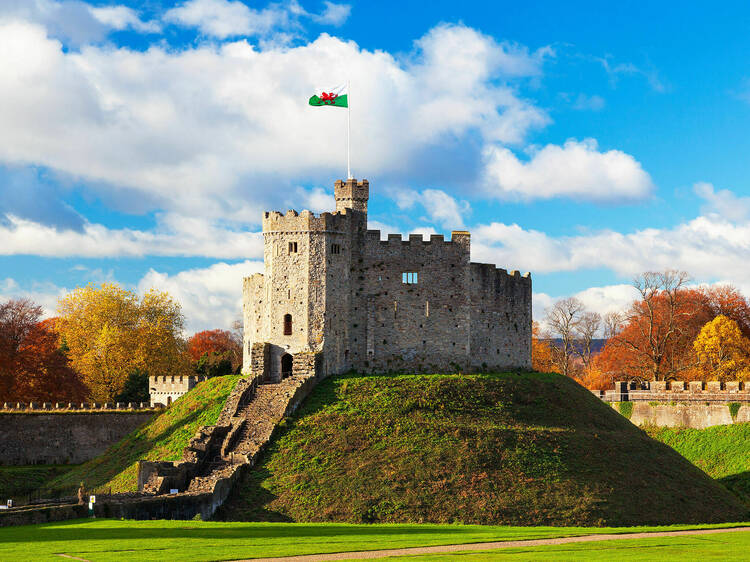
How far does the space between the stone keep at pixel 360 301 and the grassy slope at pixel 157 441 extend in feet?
10.9

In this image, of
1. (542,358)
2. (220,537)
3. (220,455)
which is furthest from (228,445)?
(542,358)

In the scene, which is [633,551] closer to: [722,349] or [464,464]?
[464,464]

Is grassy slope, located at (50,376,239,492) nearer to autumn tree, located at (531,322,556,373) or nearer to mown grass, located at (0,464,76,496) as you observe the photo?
mown grass, located at (0,464,76,496)

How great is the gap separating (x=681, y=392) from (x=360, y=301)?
30169mm

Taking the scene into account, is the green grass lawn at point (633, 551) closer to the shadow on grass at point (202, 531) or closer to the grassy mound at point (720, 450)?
the shadow on grass at point (202, 531)

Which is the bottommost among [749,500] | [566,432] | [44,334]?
[749,500]

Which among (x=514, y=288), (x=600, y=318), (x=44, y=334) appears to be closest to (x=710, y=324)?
(x=514, y=288)

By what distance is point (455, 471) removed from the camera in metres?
43.3

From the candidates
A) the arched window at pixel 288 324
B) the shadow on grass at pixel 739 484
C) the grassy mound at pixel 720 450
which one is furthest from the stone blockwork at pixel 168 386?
the shadow on grass at pixel 739 484

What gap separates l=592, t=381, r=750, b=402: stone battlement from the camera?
68.4 m

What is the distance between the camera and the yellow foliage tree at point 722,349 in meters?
82.2

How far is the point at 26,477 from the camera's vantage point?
63812mm

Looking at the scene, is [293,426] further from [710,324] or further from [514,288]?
[710,324]

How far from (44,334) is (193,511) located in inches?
2034
